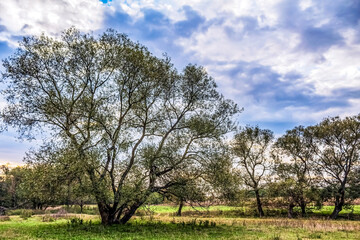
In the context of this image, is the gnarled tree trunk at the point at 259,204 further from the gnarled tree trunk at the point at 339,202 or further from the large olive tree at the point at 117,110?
the large olive tree at the point at 117,110

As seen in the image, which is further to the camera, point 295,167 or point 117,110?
point 295,167

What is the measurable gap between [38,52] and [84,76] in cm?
451

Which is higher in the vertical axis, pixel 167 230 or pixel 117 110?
pixel 117 110

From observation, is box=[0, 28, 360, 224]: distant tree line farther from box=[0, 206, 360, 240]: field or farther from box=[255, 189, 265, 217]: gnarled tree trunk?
box=[255, 189, 265, 217]: gnarled tree trunk

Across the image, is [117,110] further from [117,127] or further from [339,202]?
[339,202]

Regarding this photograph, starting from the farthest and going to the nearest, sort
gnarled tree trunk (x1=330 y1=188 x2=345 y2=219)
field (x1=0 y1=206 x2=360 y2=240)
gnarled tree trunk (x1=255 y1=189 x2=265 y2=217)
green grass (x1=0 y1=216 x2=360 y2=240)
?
1. gnarled tree trunk (x1=255 y1=189 x2=265 y2=217)
2. gnarled tree trunk (x1=330 y1=188 x2=345 y2=219)
3. field (x1=0 y1=206 x2=360 y2=240)
4. green grass (x1=0 y1=216 x2=360 y2=240)

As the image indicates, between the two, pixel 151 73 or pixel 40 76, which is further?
pixel 151 73

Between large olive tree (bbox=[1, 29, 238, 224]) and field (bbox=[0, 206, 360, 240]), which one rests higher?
large olive tree (bbox=[1, 29, 238, 224])

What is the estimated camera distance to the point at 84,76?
2641 cm

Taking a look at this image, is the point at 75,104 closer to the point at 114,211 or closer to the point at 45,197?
the point at 45,197

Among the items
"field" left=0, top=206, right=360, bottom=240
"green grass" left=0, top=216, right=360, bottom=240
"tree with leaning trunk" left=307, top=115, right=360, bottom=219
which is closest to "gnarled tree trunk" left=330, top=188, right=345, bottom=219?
"tree with leaning trunk" left=307, top=115, right=360, bottom=219

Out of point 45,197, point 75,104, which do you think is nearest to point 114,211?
point 45,197

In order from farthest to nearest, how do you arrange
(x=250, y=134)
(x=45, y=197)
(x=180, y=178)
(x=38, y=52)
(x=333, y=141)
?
(x=250, y=134) < (x=333, y=141) < (x=180, y=178) < (x=38, y=52) < (x=45, y=197)

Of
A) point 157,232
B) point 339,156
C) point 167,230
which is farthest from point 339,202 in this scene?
point 157,232
